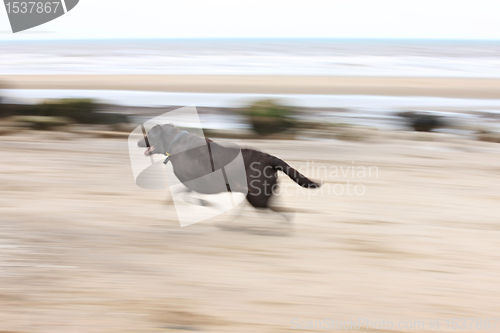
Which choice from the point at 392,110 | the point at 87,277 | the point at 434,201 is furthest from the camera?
the point at 392,110

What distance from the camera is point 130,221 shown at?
491 cm

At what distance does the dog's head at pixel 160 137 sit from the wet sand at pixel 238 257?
2.89ft

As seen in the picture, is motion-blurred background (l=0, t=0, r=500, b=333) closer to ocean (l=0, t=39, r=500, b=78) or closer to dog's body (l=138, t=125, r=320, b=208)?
dog's body (l=138, t=125, r=320, b=208)

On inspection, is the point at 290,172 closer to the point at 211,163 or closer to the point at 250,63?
the point at 211,163

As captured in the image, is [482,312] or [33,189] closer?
[482,312]

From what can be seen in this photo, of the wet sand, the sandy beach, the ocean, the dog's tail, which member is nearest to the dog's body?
the dog's tail

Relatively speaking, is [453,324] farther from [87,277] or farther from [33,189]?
[33,189]

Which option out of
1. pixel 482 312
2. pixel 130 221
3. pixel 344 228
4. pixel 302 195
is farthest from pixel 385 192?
pixel 130 221

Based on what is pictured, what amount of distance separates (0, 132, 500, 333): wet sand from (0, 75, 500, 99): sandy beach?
49.0 ft

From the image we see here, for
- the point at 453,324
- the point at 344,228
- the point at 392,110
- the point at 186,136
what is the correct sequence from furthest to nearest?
the point at 392,110
the point at 344,228
the point at 186,136
the point at 453,324

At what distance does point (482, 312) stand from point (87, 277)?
9.66ft

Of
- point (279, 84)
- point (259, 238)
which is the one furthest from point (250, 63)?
point (259, 238)

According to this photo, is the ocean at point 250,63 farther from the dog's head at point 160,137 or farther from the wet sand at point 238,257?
the dog's head at point 160,137

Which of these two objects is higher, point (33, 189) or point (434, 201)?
point (33, 189)
